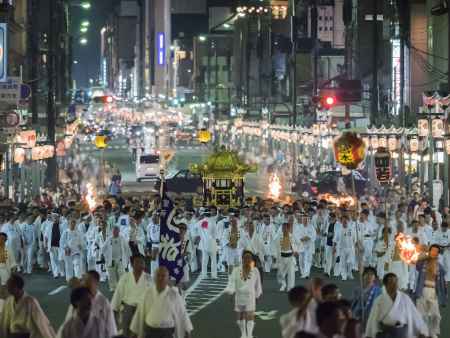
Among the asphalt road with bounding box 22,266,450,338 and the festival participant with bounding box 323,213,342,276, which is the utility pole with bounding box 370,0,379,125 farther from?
the asphalt road with bounding box 22,266,450,338

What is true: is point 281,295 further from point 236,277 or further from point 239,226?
point 236,277

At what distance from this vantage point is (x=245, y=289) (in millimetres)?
17656

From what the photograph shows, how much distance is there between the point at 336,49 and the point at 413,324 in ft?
250

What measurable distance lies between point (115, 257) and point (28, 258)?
5065mm

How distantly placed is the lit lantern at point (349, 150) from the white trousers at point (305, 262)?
8.49 meters

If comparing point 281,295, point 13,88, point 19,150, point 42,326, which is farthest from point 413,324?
point 19,150

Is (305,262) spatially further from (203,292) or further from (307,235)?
(203,292)

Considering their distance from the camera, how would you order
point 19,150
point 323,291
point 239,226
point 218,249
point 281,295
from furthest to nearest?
1. point 19,150
2. point 218,249
3. point 239,226
4. point 281,295
5. point 323,291

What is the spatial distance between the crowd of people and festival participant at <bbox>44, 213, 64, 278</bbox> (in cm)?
2

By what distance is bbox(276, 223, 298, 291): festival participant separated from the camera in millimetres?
24547

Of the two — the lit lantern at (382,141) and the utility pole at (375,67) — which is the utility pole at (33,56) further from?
the lit lantern at (382,141)

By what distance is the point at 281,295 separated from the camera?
24.0 meters

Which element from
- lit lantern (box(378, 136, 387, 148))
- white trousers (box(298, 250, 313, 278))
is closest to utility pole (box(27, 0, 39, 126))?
lit lantern (box(378, 136, 387, 148))

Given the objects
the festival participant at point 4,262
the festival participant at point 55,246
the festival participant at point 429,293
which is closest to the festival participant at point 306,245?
the festival participant at point 55,246
